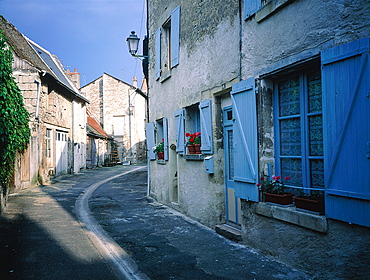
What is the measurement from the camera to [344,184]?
3361 mm

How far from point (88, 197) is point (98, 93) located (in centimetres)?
2286

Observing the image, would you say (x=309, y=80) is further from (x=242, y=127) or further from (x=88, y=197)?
(x=88, y=197)

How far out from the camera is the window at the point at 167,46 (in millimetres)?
8000

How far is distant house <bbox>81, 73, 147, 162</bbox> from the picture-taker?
31562 mm

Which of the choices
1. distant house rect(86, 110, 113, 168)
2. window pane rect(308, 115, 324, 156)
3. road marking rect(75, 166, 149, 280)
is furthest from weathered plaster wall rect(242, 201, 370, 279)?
distant house rect(86, 110, 113, 168)

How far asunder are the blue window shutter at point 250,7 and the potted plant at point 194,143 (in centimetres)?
272

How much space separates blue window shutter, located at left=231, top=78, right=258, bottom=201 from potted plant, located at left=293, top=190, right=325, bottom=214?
0.82m

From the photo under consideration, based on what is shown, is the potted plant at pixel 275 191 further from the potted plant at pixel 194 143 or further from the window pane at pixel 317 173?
the potted plant at pixel 194 143

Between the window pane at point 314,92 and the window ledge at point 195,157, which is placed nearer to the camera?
the window pane at point 314,92

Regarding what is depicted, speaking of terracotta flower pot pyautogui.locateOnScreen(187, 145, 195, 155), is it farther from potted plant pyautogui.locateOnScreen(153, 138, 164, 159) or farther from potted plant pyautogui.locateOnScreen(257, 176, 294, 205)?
potted plant pyautogui.locateOnScreen(257, 176, 294, 205)

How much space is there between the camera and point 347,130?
333 centimetres

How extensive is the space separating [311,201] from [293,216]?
342 mm

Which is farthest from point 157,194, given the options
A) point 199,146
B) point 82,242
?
point 82,242

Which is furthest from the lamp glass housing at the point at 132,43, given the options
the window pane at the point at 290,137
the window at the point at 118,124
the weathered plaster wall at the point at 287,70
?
the window at the point at 118,124
